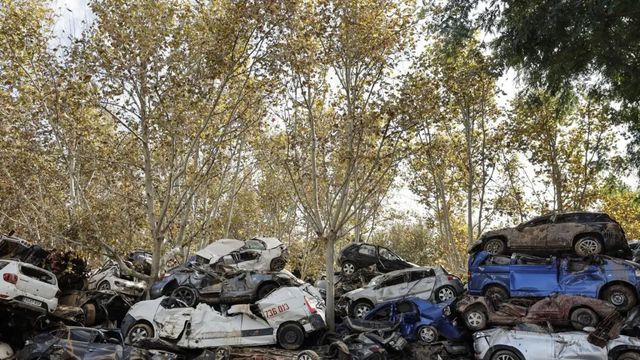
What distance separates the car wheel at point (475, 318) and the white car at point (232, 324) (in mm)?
3530

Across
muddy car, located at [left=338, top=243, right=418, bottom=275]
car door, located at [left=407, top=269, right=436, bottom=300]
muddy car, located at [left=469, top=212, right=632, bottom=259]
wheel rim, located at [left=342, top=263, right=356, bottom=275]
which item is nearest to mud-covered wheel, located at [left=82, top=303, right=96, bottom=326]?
muddy car, located at [left=338, top=243, right=418, bottom=275]

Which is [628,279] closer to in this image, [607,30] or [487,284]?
[487,284]

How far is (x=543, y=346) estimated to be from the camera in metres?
10.5

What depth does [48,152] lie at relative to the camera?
18.3 meters

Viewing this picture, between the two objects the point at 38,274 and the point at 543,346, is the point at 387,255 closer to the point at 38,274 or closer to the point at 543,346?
the point at 543,346

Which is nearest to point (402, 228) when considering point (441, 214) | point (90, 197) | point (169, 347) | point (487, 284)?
point (441, 214)

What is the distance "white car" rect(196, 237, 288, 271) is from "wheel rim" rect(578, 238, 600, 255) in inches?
360

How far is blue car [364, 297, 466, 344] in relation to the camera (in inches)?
492

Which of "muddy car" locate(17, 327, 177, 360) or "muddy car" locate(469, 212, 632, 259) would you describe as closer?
"muddy car" locate(17, 327, 177, 360)

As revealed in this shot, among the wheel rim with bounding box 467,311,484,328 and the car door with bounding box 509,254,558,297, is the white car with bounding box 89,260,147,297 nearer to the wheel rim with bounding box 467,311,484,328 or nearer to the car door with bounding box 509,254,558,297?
the wheel rim with bounding box 467,311,484,328

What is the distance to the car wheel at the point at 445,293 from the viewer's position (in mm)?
14412

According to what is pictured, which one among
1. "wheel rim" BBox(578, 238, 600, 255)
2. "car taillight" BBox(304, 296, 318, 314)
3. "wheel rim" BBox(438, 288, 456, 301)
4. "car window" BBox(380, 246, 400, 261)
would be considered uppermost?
"car window" BBox(380, 246, 400, 261)

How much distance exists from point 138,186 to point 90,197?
163 inches

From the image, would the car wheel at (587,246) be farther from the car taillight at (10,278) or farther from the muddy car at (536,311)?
the car taillight at (10,278)
